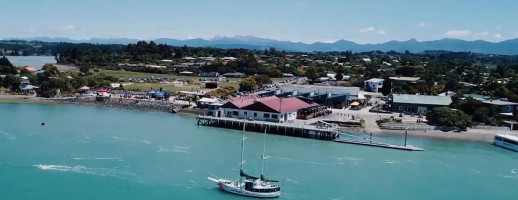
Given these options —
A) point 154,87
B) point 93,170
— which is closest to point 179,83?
point 154,87

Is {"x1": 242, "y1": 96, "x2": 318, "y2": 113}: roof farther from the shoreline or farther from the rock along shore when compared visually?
the rock along shore

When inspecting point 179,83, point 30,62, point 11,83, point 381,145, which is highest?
point 11,83

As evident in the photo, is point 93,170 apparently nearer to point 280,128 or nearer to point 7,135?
point 7,135

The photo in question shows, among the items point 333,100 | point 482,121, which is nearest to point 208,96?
point 333,100

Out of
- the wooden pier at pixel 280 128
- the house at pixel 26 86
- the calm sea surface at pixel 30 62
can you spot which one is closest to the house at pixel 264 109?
the wooden pier at pixel 280 128

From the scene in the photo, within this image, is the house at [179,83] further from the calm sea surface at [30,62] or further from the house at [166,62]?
the calm sea surface at [30,62]

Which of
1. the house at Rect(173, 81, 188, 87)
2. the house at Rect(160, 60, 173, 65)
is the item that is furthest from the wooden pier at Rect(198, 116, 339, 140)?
the house at Rect(160, 60, 173, 65)

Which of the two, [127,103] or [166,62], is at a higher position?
[166,62]
